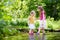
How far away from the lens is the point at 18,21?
58.4 ft

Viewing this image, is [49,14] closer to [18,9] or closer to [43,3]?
[43,3]

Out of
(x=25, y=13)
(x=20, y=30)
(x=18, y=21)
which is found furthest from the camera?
(x=25, y=13)

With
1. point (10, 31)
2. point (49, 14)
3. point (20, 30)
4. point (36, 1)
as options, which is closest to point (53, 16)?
point (49, 14)

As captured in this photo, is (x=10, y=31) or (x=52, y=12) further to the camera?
(x=52, y=12)

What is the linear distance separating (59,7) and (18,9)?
15.4ft

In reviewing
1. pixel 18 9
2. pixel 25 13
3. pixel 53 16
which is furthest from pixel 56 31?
pixel 53 16

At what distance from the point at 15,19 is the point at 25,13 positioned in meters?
3.06

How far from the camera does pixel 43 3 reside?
23094mm

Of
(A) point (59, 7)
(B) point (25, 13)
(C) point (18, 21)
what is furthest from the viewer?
(A) point (59, 7)

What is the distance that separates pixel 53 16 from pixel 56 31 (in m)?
7.45

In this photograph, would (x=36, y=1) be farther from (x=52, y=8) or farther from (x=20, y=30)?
(x=20, y=30)

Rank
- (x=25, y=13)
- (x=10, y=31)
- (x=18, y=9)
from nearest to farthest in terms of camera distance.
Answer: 1. (x=10, y=31)
2. (x=18, y=9)
3. (x=25, y=13)

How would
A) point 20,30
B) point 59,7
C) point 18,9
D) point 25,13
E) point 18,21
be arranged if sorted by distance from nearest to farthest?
point 20,30 < point 18,21 < point 18,9 < point 25,13 < point 59,7

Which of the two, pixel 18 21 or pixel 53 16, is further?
pixel 53 16
